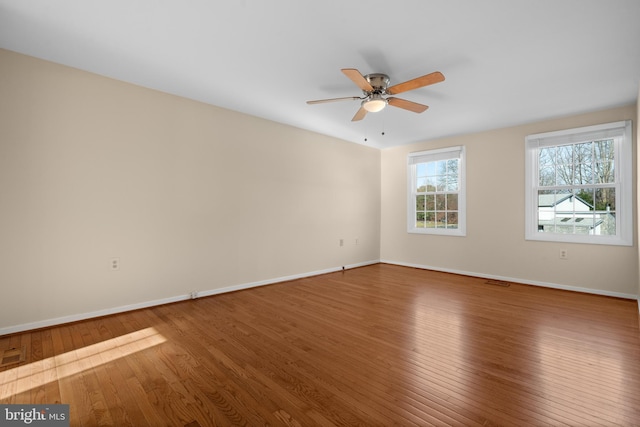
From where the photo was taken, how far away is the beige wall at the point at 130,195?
263 cm

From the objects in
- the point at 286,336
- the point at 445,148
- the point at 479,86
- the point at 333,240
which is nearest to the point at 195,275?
the point at 286,336

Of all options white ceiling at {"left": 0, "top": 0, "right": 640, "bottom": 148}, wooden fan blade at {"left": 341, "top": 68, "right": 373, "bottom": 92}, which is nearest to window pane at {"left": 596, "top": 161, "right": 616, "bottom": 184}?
white ceiling at {"left": 0, "top": 0, "right": 640, "bottom": 148}

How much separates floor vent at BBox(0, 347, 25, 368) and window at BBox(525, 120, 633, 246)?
230 inches

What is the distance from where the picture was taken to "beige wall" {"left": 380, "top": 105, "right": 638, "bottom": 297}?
387 centimetres

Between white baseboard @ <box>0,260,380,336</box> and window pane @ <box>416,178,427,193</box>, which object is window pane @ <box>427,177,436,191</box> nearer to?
window pane @ <box>416,178,427,193</box>

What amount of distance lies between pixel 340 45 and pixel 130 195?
8.59 ft

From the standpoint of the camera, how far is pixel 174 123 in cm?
353

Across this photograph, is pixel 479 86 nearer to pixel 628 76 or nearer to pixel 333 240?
pixel 628 76

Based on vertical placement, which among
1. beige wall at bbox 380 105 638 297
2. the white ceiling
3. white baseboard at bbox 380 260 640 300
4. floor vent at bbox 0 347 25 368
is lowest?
floor vent at bbox 0 347 25 368

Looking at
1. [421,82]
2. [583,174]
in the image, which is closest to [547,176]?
[583,174]

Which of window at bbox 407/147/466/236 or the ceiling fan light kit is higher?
the ceiling fan light kit

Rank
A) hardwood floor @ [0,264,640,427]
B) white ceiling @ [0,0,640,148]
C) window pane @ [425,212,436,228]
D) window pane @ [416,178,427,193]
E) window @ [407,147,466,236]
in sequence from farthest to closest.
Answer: window pane @ [416,178,427,193] → window pane @ [425,212,436,228] → window @ [407,147,466,236] → white ceiling @ [0,0,640,148] → hardwood floor @ [0,264,640,427]

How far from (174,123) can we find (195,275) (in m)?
1.86

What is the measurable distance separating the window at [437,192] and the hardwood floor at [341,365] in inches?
83.9
